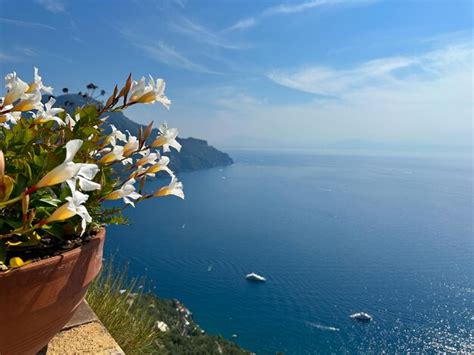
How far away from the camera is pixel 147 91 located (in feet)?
2.67

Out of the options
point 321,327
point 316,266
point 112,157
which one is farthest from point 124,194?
point 316,266

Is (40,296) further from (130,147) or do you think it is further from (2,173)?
(130,147)

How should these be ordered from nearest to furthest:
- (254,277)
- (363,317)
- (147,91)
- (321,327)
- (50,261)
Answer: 1. (50,261)
2. (147,91)
3. (321,327)
4. (363,317)
5. (254,277)

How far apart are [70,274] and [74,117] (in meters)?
0.40

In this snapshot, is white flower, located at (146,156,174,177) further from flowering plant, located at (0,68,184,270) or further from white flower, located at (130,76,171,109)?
white flower, located at (130,76,171,109)

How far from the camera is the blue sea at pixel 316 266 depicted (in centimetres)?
2347

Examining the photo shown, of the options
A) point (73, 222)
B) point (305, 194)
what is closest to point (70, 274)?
point (73, 222)

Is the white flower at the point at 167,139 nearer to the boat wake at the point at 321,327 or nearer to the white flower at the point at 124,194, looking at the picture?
the white flower at the point at 124,194

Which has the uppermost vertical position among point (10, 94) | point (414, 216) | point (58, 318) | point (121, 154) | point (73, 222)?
point (10, 94)

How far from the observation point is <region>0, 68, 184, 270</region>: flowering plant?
1.62ft

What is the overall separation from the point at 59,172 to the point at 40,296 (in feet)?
0.80

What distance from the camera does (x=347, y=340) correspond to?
22.6 metres

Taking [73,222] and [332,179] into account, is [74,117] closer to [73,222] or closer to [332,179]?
[73,222]

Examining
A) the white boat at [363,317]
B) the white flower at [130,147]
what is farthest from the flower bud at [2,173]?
the white boat at [363,317]
